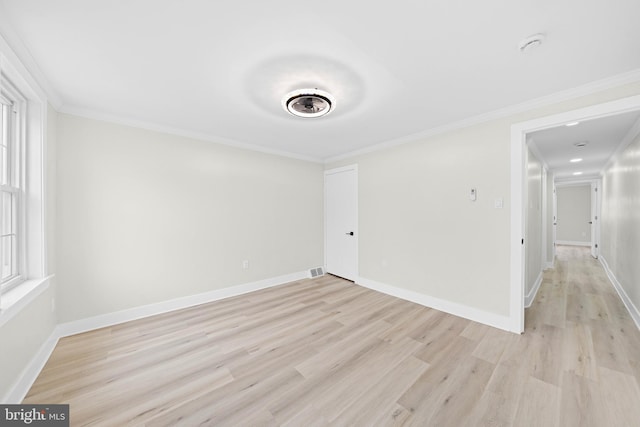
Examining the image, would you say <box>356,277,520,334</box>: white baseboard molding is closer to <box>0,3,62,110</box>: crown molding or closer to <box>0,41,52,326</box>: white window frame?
<box>0,41,52,326</box>: white window frame

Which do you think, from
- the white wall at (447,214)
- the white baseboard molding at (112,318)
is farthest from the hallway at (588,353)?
the white baseboard molding at (112,318)

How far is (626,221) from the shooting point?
3264 millimetres

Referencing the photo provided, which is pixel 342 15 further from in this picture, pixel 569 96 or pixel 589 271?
pixel 589 271

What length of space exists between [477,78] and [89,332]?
4.48 meters

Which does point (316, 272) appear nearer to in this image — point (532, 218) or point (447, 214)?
point (447, 214)

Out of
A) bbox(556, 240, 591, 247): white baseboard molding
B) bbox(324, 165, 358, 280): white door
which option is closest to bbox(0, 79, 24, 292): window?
bbox(324, 165, 358, 280): white door

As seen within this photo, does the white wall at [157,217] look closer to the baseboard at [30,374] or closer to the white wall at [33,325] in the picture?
the white wall at [33,325]

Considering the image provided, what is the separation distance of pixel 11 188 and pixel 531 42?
155 inches

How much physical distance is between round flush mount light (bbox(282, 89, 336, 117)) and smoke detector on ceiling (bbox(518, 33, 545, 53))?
137cm

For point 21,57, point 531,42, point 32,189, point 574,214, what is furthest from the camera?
point 574,214

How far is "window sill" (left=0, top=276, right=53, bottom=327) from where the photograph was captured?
1479 mm

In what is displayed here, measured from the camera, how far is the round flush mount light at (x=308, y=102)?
2.08 metres

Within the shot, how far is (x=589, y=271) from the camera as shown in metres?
4.91

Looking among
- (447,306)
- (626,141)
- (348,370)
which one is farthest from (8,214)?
(626,141)
